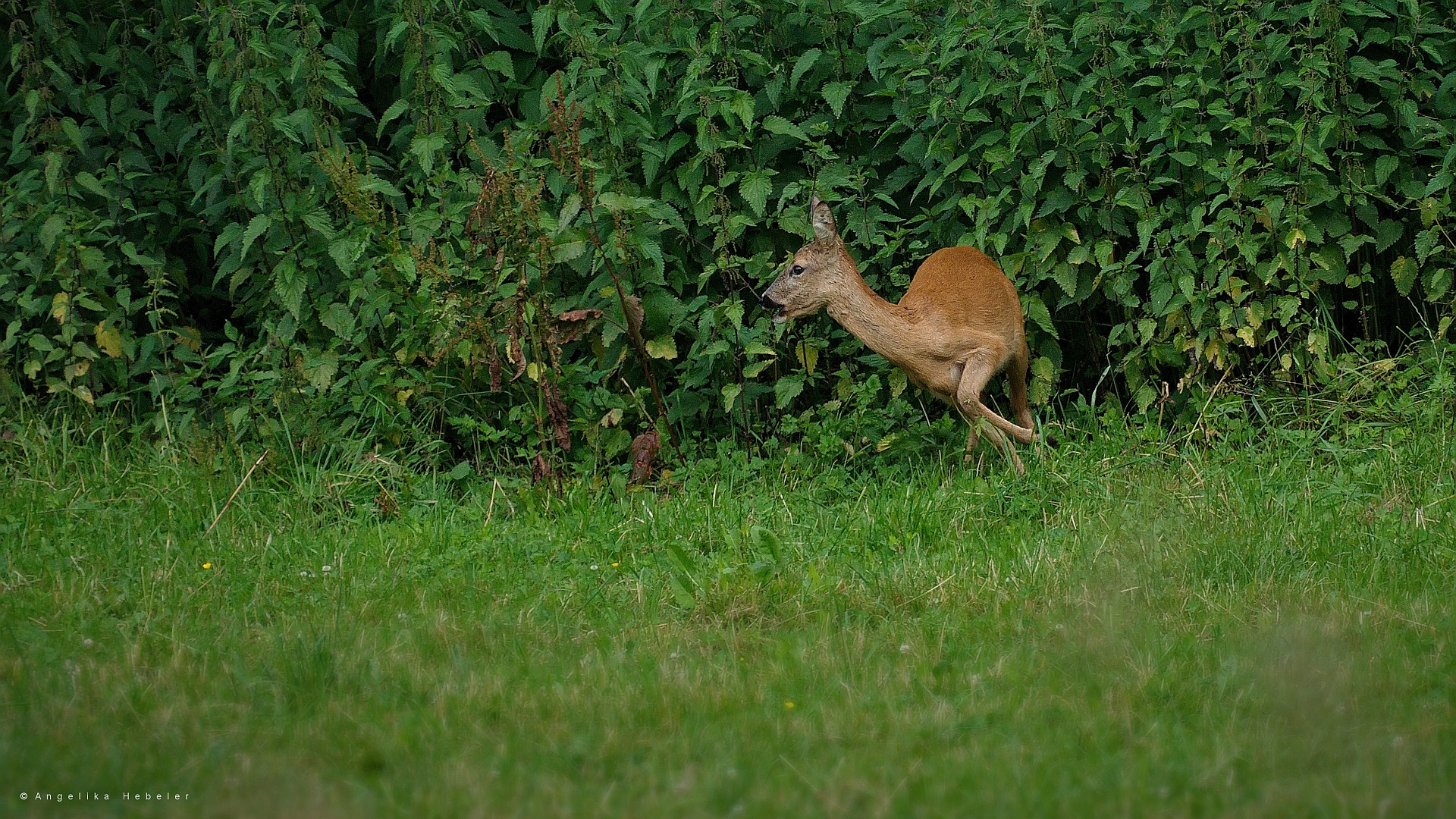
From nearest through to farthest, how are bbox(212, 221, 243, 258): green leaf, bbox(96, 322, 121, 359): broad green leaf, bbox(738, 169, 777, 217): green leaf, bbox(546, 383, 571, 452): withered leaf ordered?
bbox(546, 383, 571, 452): withered leaf, bbox(738, 169, 777, 217): green leaf, bbox(212, 221, 243, 258): green leaf, bbox(96, 322, 121, 359): broad green leaf

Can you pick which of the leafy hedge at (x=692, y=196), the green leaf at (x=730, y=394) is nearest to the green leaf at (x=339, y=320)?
the leafy hedge at (x=692, y=196)

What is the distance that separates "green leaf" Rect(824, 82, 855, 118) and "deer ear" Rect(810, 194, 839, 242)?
0.50 metres

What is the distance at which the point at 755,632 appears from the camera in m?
4.43

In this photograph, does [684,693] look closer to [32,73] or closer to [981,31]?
[981,31]

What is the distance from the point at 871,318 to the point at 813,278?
34 cm

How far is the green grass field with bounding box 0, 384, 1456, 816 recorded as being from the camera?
10.2 ft

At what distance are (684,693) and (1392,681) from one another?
192 centimetres

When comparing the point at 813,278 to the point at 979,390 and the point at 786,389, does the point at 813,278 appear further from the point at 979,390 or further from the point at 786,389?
the point at 979,390

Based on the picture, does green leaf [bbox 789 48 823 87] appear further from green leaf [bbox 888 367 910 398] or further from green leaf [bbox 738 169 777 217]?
green leaf [bbox 888 367 910 398]

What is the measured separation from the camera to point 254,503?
6031mm

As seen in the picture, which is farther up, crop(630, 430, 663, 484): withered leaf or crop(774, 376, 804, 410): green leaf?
crop(774, 376, 804, 410): green leaf

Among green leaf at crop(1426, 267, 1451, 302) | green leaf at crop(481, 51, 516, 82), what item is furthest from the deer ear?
green leaf at crop(1426, 267, 1451, 302)

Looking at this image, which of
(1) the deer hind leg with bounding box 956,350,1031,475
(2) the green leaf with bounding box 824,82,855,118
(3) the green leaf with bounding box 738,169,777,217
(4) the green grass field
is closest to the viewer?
(4) the green grass field

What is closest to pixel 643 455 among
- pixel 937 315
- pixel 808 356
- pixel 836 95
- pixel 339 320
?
pixel 808 356
